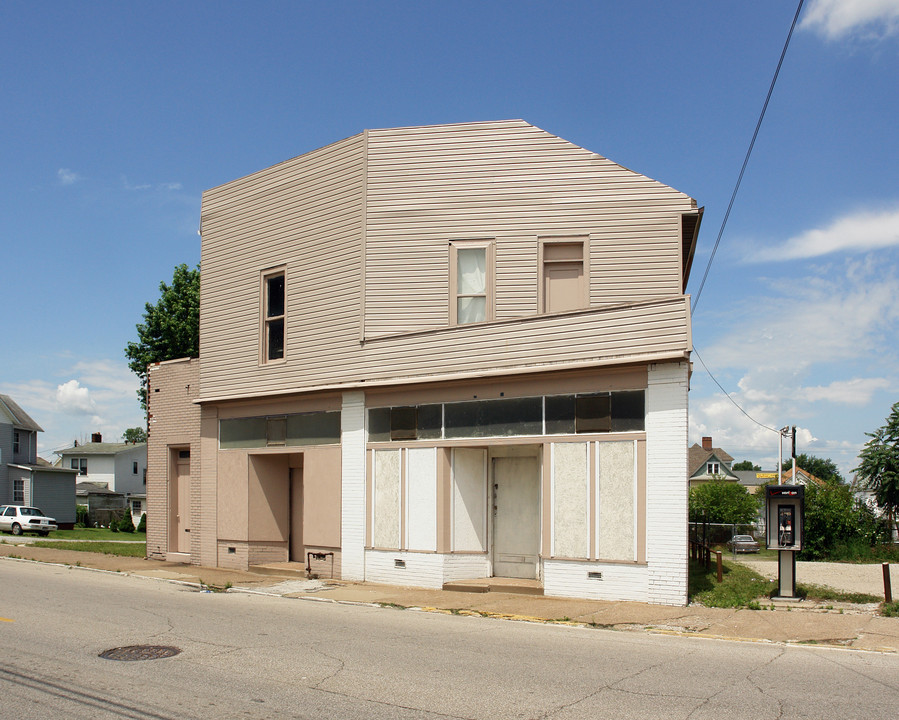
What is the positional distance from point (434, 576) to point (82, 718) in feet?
31.0

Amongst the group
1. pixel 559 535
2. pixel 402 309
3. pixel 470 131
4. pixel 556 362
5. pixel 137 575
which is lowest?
pixel 137 575

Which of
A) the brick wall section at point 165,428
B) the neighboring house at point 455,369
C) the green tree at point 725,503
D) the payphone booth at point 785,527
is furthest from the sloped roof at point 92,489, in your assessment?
the payphone booth at point 785,527

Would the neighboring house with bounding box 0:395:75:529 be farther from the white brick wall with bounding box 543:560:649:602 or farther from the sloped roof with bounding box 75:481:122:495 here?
the white brick wall with bounding box 543:560:649:602

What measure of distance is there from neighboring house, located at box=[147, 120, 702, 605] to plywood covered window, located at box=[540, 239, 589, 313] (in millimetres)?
45

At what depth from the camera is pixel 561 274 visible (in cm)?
1664

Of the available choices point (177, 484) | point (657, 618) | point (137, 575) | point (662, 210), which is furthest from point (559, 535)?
point (177, 484)

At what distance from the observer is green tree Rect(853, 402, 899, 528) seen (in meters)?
31.1

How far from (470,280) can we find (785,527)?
300 inches

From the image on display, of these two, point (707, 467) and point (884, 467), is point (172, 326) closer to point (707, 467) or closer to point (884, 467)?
point (884, 467)

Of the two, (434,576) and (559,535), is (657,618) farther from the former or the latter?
(434,576)

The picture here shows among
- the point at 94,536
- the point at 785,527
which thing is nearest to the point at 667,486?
the point at 785,527

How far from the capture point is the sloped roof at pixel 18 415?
51656 millimetres

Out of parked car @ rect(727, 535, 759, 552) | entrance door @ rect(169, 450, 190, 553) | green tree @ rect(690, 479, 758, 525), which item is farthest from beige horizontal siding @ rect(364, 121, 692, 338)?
green tree @ rect(690, 479, 758, 525)

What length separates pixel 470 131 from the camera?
1742cm
